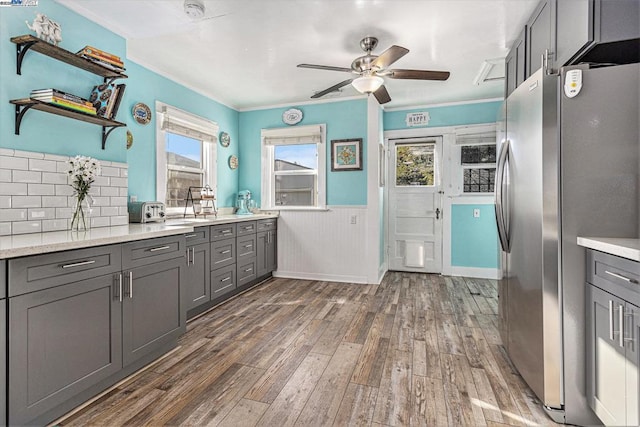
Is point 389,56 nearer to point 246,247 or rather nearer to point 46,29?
point 46,29

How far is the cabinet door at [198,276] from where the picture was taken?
2980 millimetres

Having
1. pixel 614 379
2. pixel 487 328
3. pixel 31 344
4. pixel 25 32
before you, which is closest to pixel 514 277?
pixel 614 379

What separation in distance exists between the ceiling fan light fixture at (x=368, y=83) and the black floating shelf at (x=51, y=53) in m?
1.91

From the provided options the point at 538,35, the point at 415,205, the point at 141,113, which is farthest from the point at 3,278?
the point at 415,205

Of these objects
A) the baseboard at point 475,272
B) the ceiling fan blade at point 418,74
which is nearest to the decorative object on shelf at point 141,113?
the ceiling fan blade at point 418,74

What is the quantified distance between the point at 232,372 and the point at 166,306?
0.66m

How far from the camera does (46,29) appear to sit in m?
2.05

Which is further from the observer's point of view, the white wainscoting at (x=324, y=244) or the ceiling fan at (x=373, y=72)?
the white wainscoting at (x=324, y=244)

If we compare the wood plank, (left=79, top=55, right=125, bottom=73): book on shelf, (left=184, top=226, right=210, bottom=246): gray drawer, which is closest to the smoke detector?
(left=79, top=55, right=125, bottom=73): book on shelf

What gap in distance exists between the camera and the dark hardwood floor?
5.62ft

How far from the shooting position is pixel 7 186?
6.39ft

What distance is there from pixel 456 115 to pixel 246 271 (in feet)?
12.0

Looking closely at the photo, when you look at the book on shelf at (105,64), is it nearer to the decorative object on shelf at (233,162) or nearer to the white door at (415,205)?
the decorative object on shelf at (233,162)

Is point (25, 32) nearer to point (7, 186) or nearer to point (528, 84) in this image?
point (7, 186)
